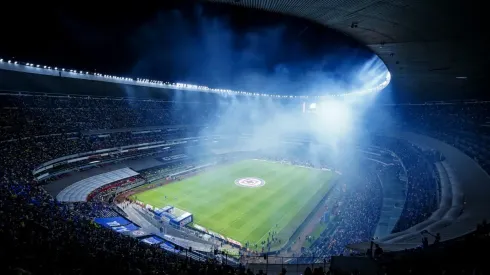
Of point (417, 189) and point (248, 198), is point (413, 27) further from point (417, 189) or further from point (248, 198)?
point (248, 198)

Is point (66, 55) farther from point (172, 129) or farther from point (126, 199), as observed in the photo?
point (172, 129)

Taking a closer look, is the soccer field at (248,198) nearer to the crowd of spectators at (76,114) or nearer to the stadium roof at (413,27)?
the crowd of spectators at (76,114)

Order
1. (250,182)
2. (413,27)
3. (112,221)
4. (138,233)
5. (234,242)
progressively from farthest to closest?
(250,182) < (234,242) < (112,221) < (138,233) < (413,27)

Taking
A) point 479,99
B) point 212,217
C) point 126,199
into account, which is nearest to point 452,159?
point 479,99

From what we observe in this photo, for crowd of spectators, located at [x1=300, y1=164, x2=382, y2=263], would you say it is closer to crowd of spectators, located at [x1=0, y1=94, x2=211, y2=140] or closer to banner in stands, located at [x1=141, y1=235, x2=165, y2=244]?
banner in stands, located at [x1=141, y1=235, x2=165, y2=244]

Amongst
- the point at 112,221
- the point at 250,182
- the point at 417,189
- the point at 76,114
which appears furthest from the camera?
the point at 76,114

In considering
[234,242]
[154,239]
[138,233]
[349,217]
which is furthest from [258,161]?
[154,239]
